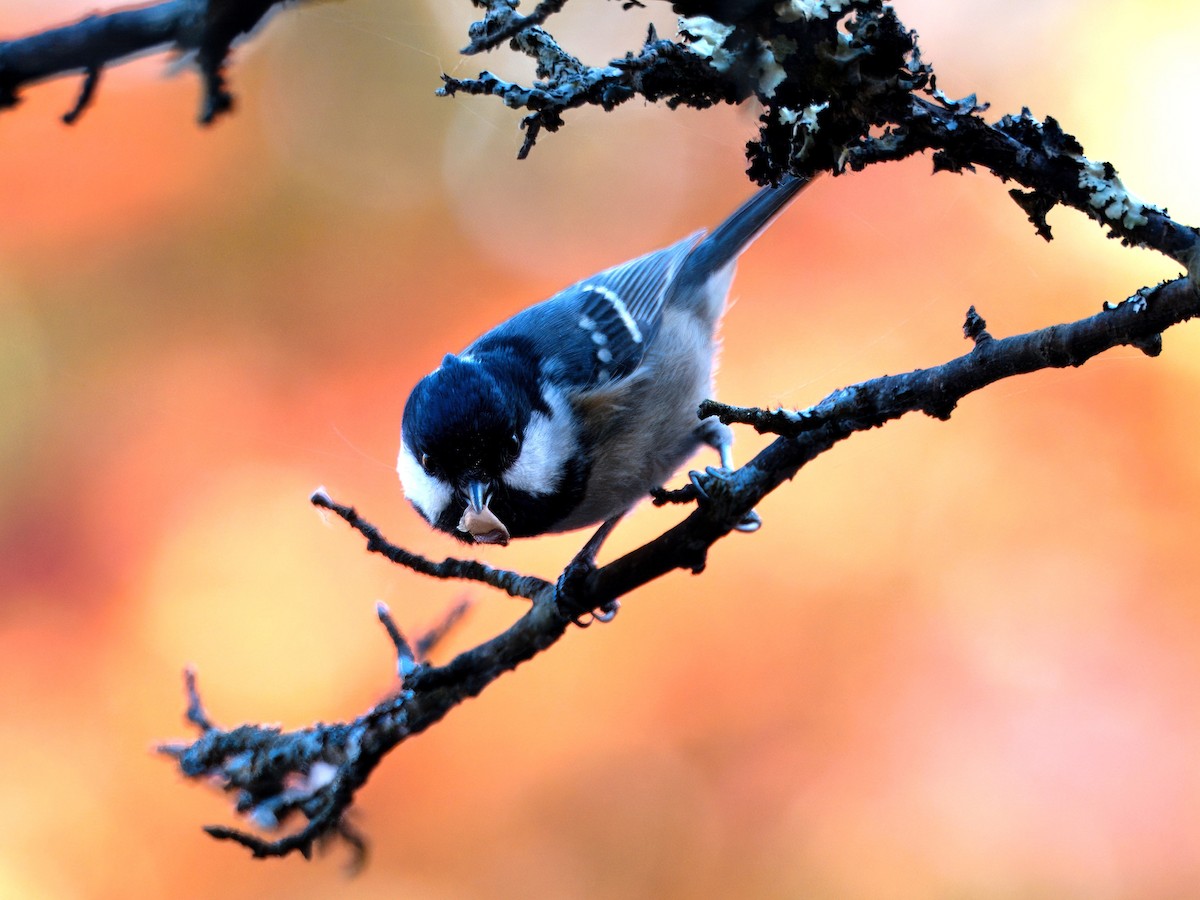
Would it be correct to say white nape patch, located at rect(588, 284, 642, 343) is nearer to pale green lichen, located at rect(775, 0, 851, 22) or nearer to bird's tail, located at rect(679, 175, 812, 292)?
bird's tail, located at rect(679, 175, 812, 292)

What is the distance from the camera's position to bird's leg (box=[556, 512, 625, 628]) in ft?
2.66

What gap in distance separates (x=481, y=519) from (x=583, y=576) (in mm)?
129

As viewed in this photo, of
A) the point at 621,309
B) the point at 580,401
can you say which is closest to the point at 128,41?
the point at 580,401

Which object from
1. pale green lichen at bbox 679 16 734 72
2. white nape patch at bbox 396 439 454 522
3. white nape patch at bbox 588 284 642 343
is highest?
white nape patch at bbox 588 284 642 343

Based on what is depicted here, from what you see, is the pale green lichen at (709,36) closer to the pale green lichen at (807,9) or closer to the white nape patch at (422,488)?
the pale green lichen at (807,9)

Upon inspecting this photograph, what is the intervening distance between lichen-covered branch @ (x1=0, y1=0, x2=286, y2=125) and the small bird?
19.4 inches

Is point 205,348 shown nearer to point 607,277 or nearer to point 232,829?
point 607,277

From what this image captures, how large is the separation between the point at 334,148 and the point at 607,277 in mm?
404

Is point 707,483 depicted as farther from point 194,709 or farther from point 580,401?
point 194,709

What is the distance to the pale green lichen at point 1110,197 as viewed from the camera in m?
0.48

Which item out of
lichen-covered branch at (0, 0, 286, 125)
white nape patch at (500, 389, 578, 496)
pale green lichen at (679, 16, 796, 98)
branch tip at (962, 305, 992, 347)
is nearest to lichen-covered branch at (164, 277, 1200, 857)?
branch tip at (962, 305, 992, 347)

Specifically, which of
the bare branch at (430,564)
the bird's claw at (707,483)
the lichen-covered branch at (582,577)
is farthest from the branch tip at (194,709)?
the bird's claw at (707,483)

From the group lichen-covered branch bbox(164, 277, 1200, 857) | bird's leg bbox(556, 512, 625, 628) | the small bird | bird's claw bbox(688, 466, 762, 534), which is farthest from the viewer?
the small bird

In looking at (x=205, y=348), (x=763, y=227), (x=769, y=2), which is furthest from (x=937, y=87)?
(x=205, y=348)
